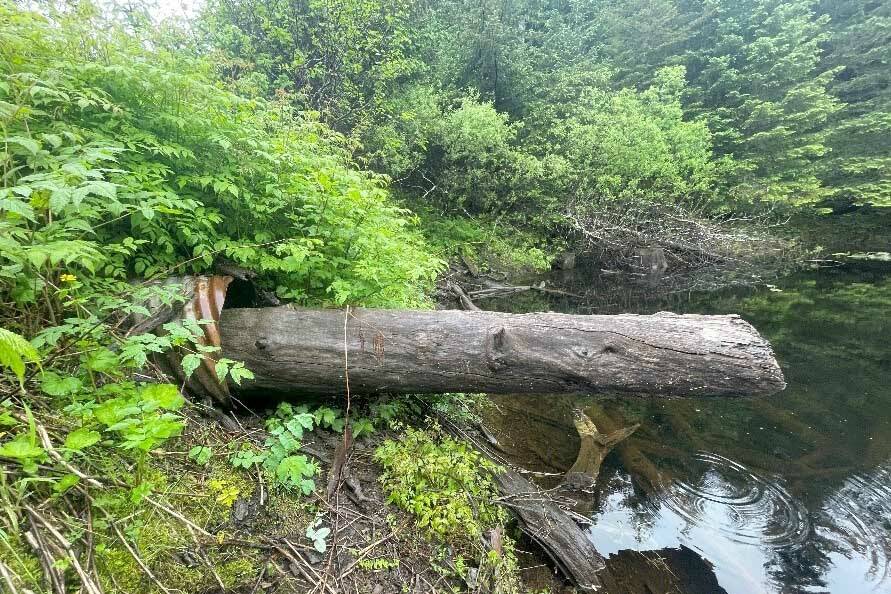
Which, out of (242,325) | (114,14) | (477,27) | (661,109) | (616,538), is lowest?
(616,538)

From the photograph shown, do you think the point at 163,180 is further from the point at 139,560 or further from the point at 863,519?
the point at 863,519

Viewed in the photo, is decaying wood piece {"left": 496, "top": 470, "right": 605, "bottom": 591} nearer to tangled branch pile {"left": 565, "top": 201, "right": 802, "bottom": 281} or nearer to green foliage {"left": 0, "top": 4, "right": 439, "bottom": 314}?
green foliage {"left": 0, "top": 4, "right": 439, "bottom": 314}

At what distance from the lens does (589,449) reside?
3.81 metres

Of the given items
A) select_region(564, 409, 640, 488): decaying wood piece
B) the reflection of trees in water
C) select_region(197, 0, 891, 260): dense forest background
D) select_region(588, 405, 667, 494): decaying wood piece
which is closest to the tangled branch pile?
select_region(197, 0, 891, 260): dense forest background

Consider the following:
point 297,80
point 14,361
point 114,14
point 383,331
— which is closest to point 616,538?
point 383,331

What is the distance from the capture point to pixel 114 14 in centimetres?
305

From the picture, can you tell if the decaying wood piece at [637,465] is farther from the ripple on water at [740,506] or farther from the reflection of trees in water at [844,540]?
the reflection of trees in water at [844,540]

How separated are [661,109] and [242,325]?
1572 centimetres

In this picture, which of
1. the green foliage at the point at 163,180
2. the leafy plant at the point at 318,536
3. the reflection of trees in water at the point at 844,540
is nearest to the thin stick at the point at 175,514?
the leafy plant at the point at 318,536

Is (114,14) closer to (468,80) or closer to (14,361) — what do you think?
(14,361)

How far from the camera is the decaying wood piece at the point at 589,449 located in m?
3.44

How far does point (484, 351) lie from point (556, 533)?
1.40 meters

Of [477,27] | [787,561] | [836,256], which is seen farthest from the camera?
[836,256]

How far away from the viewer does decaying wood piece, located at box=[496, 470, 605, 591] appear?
2.66 meters
